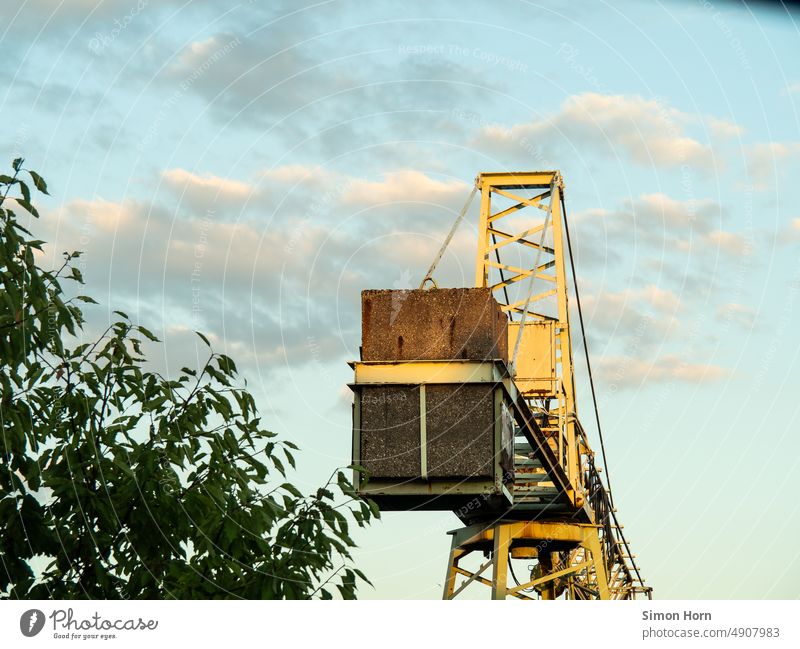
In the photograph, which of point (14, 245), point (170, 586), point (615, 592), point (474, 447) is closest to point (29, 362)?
point (14, 245)

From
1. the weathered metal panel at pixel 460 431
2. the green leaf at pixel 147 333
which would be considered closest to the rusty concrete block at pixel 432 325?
the weathered metal panel at pixel 460 431

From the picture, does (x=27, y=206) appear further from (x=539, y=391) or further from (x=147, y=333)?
(x=539, y=391)

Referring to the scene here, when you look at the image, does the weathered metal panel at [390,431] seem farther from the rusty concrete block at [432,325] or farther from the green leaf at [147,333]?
the green leaf at [147,333]

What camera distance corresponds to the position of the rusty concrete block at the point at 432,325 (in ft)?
89.6

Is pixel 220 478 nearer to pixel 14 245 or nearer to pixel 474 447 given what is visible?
pixel 14 245

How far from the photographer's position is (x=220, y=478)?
11664mm

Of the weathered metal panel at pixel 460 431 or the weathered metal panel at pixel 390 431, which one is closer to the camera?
the weathered metal panel at pixel 460 431

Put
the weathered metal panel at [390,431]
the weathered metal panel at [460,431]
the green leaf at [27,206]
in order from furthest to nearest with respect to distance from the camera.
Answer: the weathered metal panel at [390,431], the weathered metal panel at [460,431], the green leaf at [27,206]

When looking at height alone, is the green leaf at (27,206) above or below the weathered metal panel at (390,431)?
above

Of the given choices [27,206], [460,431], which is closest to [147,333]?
[27,206]

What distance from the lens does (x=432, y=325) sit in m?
27.9

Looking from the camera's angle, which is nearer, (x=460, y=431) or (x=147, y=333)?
(x=147, y=333)

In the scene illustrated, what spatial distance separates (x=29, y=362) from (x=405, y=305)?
16736mm

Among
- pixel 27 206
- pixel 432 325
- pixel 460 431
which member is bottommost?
pixel 460 431
